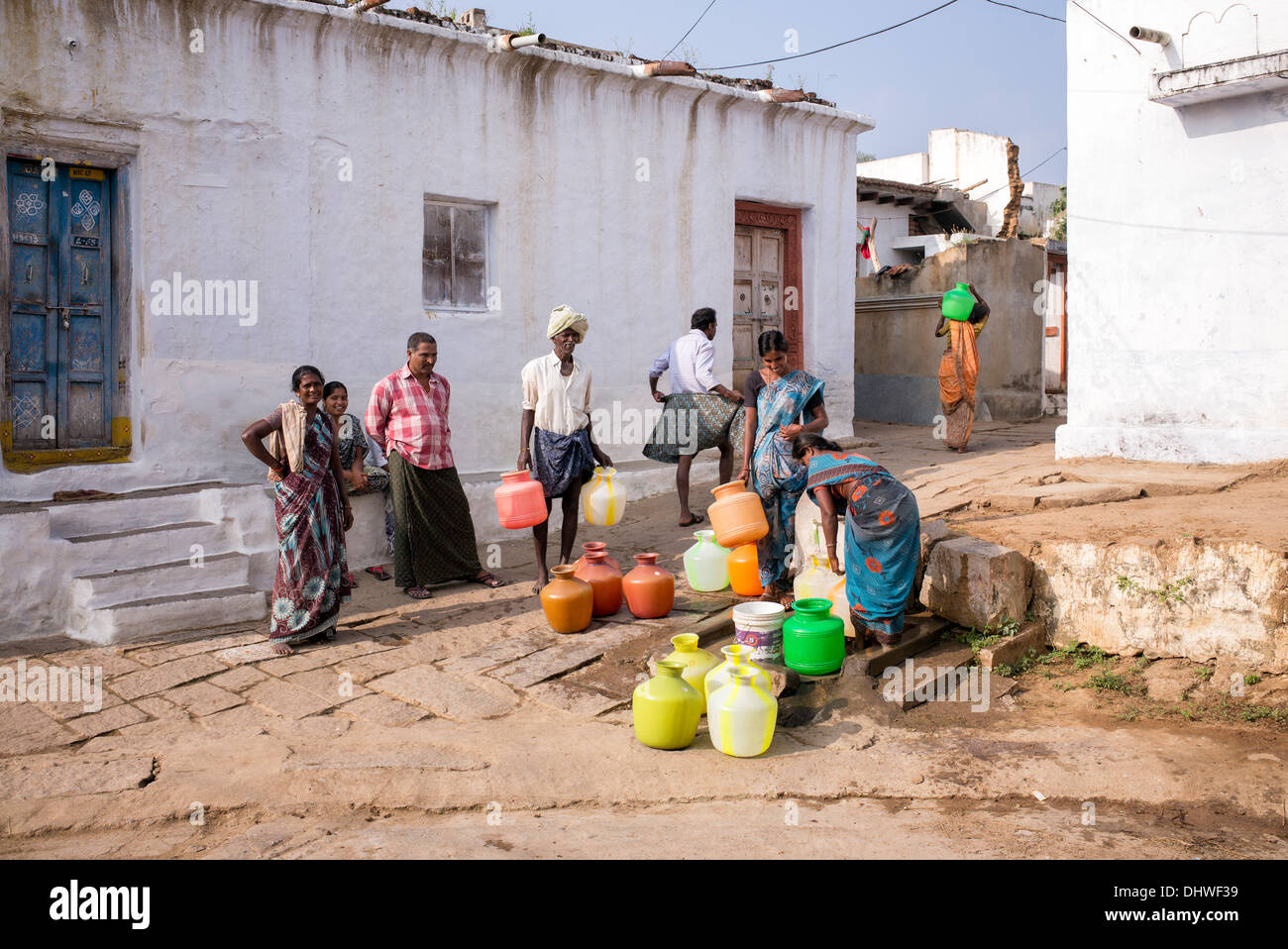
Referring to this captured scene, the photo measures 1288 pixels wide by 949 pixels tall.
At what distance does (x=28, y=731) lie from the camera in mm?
4684

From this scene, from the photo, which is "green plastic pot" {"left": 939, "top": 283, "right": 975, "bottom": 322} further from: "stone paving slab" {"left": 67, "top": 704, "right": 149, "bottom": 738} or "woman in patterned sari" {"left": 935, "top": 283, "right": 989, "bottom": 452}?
"stone paving slab" {"left": 67, "top": 704, "right": 149, "bottom": 738}

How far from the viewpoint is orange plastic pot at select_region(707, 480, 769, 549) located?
5.82 meters

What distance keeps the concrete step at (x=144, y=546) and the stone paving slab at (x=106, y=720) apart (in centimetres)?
151

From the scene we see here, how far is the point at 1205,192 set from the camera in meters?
7.98

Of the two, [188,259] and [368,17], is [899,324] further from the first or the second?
[188,259]

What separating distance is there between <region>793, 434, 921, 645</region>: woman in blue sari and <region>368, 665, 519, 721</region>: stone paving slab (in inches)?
71.7

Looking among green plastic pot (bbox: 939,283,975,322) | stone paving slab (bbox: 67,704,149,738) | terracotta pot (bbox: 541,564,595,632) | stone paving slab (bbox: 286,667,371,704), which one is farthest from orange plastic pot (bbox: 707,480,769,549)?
green plastic pot (bbox: 939,283,975,322)

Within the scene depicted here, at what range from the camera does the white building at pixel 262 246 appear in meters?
6.45

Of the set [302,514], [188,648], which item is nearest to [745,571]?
[302,514]

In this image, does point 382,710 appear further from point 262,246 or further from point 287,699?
point 262,246

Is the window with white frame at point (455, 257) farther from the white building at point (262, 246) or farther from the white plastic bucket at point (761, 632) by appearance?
the white plastic bucket at point (761, 632)

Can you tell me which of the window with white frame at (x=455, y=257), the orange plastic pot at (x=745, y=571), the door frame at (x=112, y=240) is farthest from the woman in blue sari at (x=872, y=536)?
the door frame at (x=112, y=240)

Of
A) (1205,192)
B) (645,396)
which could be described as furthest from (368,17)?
(1205,192)

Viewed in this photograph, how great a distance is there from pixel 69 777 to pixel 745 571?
3610 millimetres
